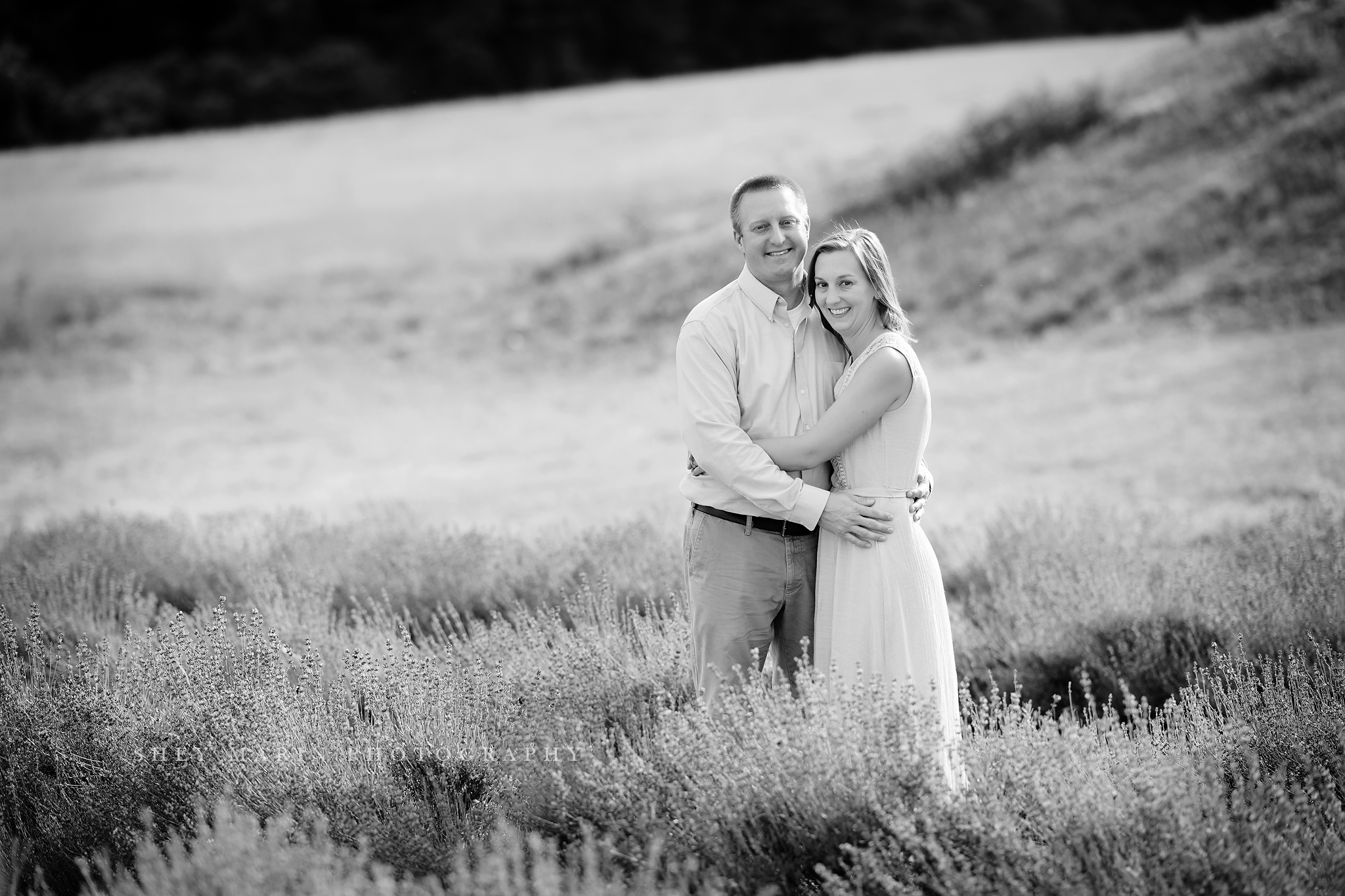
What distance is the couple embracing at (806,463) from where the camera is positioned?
3676mm

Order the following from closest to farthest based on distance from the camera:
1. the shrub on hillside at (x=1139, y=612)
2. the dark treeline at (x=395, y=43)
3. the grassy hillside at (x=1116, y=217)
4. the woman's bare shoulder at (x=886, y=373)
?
1. the woman's bare shoulder at (x=886, y=373)
2. the shrub on hillside at (x=1139, y=612)
3. the grassy hillside at (x=1116, y=217)
4. the dark treeline at (x=395, y=43)

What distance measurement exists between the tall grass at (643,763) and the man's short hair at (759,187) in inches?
59.0

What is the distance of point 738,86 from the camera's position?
3366 centimetres

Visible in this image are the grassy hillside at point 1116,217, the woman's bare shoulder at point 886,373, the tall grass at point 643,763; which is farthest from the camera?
the grassy hillside at point 1116,217

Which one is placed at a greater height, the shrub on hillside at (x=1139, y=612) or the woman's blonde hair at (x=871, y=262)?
the woman's blonde hair at (x=871, y=262)

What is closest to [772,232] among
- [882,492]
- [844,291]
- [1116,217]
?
[844,291]

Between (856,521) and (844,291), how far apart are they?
0.71 meters

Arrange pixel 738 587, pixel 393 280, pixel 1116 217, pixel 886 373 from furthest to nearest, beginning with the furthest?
pixel 393 280, pixel 1116 217, pixel 738 587, pixel 886 373

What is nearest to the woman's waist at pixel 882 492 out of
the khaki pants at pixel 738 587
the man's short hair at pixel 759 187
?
the khaki pants at pixel 738 587

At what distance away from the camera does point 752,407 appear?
389 cm

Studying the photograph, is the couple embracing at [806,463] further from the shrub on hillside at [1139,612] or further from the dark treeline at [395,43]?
the dark treeline at [395,43]

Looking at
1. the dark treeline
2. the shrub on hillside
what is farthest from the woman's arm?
the dark treeline

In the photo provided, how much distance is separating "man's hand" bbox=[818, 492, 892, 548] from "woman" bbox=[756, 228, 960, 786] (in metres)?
0.03

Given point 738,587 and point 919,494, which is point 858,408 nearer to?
point 919,494
